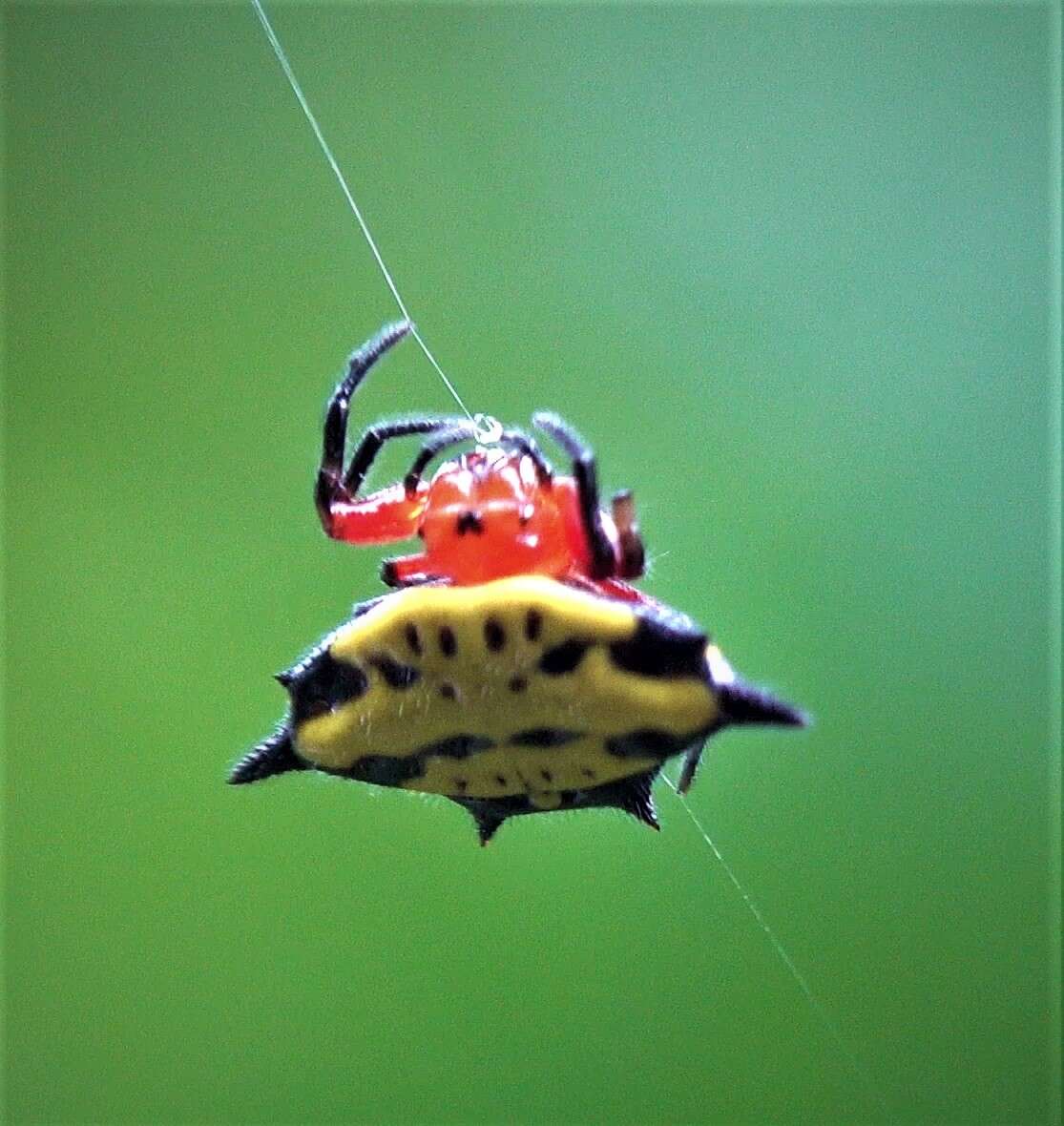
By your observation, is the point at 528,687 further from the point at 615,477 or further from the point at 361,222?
the point at 615,477

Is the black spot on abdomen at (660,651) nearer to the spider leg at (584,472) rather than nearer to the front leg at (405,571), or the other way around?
the spider leg at (584,472)

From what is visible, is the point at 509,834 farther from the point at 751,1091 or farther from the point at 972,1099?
the point at 972,1099

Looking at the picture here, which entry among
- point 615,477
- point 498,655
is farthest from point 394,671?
point 615,477

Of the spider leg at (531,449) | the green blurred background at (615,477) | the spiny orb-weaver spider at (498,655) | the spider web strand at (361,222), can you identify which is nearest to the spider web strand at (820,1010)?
the green blurred background at (615,477)

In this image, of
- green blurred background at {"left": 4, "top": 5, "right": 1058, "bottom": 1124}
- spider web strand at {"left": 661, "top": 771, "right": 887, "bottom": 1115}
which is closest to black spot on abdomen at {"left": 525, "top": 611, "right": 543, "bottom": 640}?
green blurred background at {"left": 4, "top": 5, "right": 1058, "bottom": 1124}

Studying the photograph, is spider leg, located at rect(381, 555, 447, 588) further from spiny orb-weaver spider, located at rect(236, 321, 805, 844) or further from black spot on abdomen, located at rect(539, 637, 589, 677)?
black spot on abdomen, located at rect(539, 637, 589, 677)
